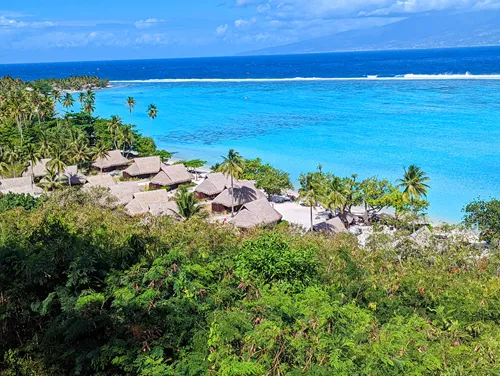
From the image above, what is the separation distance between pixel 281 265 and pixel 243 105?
7246cm

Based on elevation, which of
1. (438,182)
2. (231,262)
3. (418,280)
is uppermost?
(231,262)

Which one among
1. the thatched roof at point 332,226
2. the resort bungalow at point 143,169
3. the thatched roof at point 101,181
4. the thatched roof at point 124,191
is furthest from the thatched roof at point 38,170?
the thatched roof at point 332,226

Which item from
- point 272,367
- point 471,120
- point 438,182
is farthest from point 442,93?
point 272,367

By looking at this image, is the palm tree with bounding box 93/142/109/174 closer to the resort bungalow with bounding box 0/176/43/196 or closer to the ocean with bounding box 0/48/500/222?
the resort bungalow with bounding box 0/176/43/196

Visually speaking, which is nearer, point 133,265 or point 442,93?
point 133,265

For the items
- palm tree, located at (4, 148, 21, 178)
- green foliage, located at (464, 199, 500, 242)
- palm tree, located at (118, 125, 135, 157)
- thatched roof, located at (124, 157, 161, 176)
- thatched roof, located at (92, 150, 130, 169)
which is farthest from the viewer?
palm tree, located at (118, 125, 135, 157)

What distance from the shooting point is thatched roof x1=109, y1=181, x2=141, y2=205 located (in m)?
30.2

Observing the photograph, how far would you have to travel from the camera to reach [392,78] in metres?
116

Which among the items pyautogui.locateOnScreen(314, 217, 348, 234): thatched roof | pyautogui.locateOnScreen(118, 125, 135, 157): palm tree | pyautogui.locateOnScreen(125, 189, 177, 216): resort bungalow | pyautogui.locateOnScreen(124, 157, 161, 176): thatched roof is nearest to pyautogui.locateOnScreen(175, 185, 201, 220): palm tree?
pyautogui.locateOnScreen(125, 189, 177, 216): resort bungalow

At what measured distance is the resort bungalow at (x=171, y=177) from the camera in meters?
35.2

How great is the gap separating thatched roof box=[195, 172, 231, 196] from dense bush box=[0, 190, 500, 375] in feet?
68.4

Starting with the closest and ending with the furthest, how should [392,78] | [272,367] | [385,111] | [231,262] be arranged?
[272,367] < [231,262] < [385,111] < [392,78]

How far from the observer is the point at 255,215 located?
88.3 ft

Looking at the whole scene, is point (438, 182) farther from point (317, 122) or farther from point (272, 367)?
point (272, 367)
